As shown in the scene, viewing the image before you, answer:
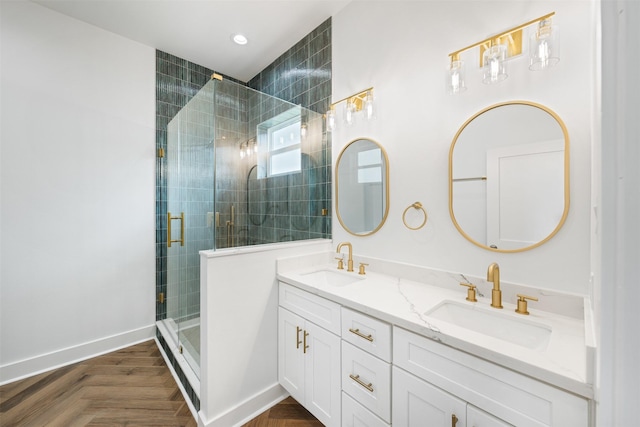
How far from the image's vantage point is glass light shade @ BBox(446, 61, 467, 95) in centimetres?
135

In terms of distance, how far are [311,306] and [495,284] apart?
3.05 feet

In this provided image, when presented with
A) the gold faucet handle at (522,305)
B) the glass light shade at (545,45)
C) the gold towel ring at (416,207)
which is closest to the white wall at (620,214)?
the gold faucet handle at (522,305)

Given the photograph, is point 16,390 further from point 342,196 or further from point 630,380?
point 630,380

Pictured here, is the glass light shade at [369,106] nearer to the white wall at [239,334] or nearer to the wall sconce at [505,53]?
the wall sconce at [505,53]

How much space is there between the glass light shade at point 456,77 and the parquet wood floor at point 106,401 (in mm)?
2067

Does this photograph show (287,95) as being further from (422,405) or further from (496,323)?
(422,405)

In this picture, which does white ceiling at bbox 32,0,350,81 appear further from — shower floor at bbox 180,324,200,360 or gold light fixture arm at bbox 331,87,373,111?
shower floor at bbox 180,324,200,360

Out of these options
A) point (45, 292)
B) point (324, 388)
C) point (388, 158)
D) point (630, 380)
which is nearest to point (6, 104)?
point (45, 292)

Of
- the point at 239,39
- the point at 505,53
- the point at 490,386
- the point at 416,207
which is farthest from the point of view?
the point at 239,39

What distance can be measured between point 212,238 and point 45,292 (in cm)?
165

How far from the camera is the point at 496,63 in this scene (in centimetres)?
122

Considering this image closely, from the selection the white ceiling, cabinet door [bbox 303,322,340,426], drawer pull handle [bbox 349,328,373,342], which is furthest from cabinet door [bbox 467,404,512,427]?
the white ceiling

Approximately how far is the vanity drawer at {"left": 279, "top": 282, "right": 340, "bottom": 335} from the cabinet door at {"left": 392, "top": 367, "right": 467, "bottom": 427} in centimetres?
38

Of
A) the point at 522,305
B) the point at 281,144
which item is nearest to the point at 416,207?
the point at 522,305
